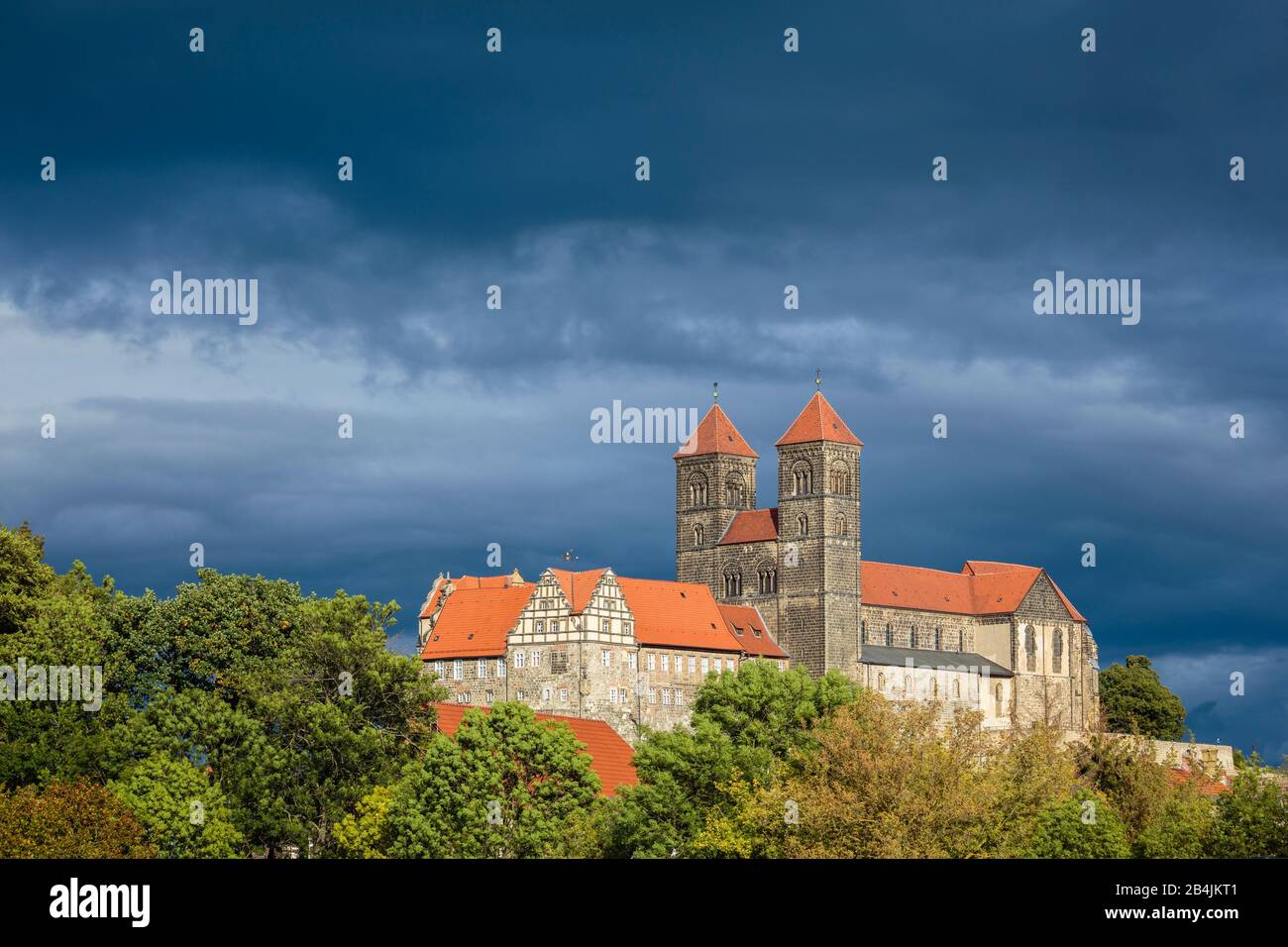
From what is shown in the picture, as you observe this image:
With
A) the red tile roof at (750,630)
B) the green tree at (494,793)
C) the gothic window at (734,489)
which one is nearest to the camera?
the green tree at (494,793)

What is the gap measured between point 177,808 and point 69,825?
7.01 m

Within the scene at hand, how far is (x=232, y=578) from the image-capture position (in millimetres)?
87312

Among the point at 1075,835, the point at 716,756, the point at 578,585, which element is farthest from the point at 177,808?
the point at 578,585

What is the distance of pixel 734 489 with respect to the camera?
140750 millimetres

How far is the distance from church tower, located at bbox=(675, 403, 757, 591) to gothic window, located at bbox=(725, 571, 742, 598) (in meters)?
1.24

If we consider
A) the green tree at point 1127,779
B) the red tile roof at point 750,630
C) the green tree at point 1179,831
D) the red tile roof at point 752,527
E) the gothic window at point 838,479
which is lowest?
the green tree at point 1179,831

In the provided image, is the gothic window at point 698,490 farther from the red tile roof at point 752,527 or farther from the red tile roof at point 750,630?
the red tile roof at point 750,630

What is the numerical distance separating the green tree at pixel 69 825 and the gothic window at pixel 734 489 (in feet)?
264

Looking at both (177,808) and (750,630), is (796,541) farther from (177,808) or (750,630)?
(177,808)

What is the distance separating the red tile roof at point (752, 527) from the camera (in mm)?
136250

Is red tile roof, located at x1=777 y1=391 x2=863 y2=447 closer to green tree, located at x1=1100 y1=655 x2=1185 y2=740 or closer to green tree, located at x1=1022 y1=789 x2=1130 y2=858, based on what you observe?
green tree, located at x1=1100 y1=655 x2=1185 y2=740

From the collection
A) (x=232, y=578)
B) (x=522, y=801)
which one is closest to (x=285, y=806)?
(x=522, y=801)

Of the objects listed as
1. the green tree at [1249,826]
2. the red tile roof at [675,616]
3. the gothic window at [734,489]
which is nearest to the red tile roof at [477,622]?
the red tile roof at [675,616]
